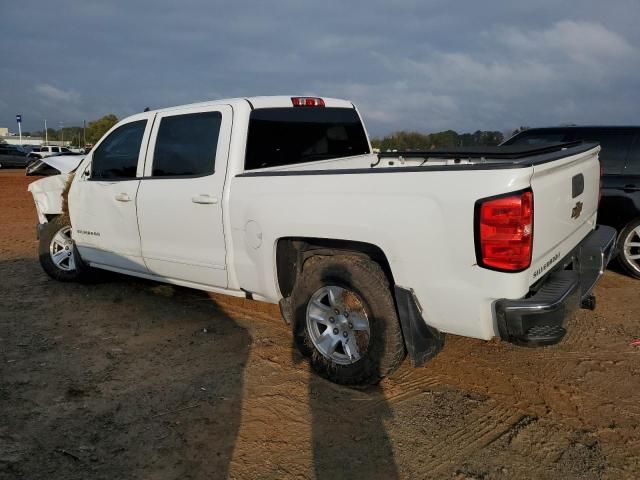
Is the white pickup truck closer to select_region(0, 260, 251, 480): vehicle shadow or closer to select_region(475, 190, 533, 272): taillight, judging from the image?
select_region(475, 190, 533, 272): taillight

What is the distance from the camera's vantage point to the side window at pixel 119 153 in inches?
187

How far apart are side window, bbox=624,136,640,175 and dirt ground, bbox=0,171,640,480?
192cm

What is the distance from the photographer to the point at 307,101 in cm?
464

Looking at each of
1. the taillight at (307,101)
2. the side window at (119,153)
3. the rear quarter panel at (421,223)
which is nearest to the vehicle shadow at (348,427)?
the rear quarter panel at (421,223)

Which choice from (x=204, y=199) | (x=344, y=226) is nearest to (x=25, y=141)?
(x=204, y=199)

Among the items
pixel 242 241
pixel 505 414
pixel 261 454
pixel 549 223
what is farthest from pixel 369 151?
pixel 261 454

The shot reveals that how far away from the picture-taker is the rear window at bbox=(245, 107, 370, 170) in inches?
161

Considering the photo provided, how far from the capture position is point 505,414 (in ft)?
10.3

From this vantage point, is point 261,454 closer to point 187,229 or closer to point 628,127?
point 187,229

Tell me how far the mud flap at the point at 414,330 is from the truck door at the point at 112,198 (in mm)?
2716

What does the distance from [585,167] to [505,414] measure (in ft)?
5.93

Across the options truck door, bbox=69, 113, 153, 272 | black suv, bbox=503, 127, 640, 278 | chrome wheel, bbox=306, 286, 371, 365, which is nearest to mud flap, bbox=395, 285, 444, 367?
chrome wheel, bbox=306, 286, 371, 365

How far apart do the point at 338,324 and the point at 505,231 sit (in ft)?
4.43

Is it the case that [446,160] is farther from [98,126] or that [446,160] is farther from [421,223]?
[98,126]
